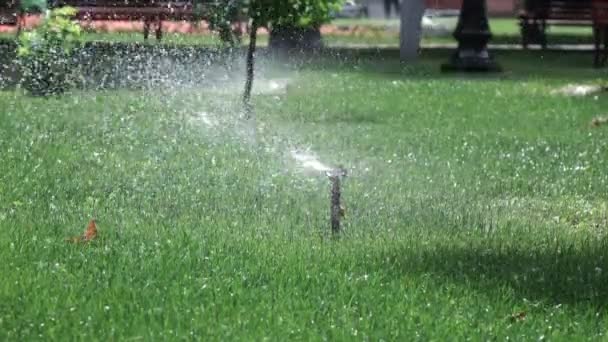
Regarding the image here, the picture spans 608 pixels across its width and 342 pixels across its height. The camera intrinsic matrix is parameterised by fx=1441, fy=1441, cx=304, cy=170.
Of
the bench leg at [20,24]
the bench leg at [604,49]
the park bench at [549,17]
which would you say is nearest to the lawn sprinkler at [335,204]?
the bench leg at [20,24]

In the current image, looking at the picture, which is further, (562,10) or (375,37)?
(375,37)

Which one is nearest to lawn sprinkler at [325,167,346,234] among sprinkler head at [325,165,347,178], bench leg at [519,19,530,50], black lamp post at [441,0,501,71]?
sprinkler head at [325,165,347,178]

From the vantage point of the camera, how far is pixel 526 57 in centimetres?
2355

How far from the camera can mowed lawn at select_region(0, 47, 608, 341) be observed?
546cm

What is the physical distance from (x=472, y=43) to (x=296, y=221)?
1320cm

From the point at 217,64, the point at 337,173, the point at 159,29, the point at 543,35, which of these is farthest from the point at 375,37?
the point at 337,173

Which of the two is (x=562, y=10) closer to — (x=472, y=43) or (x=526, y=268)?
(x=472, y=43)

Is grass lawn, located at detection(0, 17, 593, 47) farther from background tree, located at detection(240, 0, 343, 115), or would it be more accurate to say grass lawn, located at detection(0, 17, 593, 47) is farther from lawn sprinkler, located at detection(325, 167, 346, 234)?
lawn sprinkler, located at detection(325, 167, 346, 234)

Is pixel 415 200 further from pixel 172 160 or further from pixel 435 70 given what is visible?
pixel 435 70

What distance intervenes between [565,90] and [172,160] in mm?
7920

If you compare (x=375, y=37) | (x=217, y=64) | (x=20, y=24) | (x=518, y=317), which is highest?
(x=20, y=24)

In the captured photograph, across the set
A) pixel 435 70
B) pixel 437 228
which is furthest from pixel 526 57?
pixel 437 228

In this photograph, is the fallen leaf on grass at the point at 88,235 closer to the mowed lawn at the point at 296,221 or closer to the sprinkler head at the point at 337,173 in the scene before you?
the mowed lawn at the point at 296,221

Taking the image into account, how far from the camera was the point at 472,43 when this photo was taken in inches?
799
